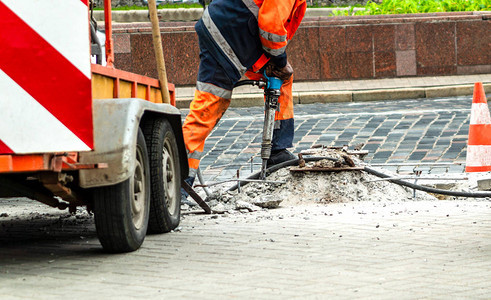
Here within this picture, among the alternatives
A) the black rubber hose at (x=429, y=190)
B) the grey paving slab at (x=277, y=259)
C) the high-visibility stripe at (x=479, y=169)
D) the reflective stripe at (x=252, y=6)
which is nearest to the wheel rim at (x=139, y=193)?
the grey paving slab at (x=277, y=259)

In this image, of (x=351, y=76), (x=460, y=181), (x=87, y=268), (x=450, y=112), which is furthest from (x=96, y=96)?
(x=351, y=76)

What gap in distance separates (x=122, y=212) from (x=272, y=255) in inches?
33.3

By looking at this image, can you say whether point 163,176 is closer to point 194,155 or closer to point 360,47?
point 194,155

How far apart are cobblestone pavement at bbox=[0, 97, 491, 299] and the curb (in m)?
7.06

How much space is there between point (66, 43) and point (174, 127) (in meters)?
1.89

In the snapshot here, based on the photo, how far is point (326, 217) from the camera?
6.84 m

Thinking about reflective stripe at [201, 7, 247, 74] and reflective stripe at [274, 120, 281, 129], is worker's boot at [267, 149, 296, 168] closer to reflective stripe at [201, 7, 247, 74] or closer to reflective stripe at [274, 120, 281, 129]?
reflective stripe at [274, 120, 281, 129]

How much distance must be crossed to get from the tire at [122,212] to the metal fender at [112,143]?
216 mm

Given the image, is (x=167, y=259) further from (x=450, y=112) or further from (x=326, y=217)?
(x=450, y=112)

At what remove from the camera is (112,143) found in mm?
4918

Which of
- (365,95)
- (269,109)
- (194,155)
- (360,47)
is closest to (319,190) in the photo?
(269,109)

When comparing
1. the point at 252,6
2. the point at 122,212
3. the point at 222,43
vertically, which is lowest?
the point at 122,212

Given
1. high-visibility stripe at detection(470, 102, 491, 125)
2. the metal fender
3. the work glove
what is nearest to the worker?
the work glove

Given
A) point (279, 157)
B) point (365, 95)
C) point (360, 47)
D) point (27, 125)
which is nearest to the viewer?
point (27, 125)
